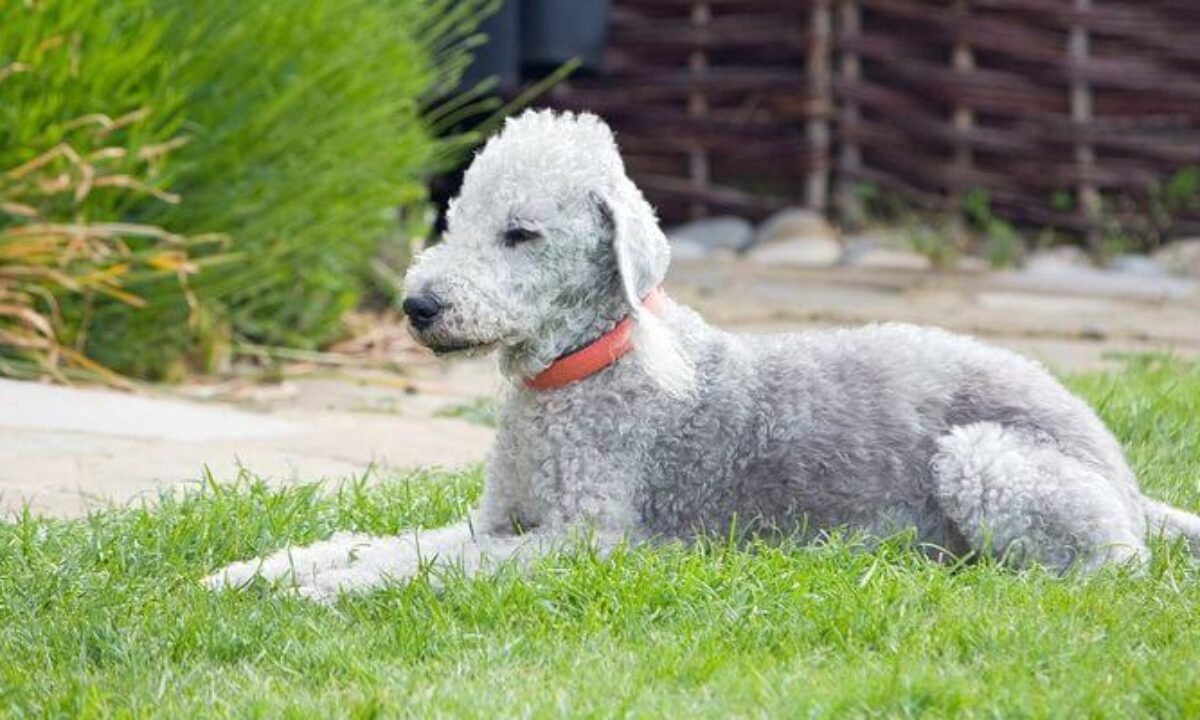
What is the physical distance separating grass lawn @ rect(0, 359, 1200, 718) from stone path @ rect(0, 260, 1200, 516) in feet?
2.42

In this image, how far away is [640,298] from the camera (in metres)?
4.70

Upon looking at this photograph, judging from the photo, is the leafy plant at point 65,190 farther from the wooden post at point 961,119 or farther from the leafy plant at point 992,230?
the wooden post at point 961,119

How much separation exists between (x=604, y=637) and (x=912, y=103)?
30.1ft

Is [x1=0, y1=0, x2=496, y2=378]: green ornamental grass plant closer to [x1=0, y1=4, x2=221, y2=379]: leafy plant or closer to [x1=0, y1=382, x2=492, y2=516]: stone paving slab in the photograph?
[x1=0, y1=4, x2=221, y2=379]: leafy plant

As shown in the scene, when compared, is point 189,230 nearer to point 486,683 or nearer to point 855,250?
point 486,683

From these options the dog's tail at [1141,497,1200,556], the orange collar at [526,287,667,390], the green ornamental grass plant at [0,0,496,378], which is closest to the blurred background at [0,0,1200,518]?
the green ornamental grass plant at [0,0,496,378]

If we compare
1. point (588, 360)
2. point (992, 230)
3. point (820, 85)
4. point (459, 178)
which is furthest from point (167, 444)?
point (820, 85)

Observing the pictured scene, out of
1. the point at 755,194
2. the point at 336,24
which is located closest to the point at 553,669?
the point at 336,24

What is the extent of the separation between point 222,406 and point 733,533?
10.9 feet

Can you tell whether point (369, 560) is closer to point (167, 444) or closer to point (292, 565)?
point (292, 565)

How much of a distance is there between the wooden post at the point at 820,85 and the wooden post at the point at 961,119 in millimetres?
799

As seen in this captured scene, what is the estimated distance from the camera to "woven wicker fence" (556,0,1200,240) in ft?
39.8

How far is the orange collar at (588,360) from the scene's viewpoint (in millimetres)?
4766

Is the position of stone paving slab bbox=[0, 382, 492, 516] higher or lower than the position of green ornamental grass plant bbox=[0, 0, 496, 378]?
lower
